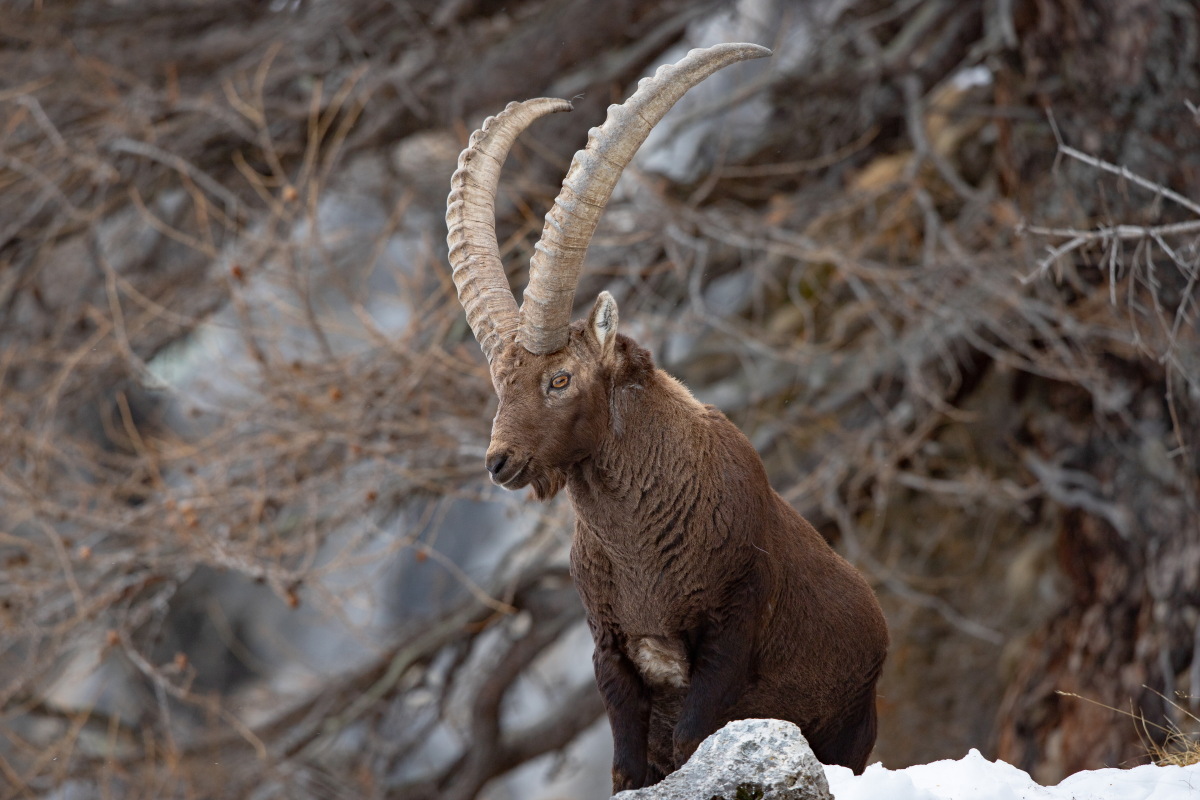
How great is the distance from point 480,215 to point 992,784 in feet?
6.69

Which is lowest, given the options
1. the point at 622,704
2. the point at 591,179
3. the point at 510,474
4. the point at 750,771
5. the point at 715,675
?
the point at 622,704

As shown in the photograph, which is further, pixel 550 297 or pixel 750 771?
pixel 550 297

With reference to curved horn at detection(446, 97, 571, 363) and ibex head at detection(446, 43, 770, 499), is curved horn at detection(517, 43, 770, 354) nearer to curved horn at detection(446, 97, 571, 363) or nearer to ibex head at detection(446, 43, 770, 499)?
ibex head at detection(446, 43, 770, 499)

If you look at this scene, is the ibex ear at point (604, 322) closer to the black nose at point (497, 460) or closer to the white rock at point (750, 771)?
the black nose at point (497, 460)

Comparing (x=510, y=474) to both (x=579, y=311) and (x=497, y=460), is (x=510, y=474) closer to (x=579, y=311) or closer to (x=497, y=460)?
(x=497, y=460)

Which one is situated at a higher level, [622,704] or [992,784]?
[622,704]

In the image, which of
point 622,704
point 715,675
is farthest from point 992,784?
point 622,704

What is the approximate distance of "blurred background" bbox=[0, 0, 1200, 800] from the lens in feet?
23.8

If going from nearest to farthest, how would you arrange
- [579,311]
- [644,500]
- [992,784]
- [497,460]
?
[497,460], [992,784], [644,500], [579,311]

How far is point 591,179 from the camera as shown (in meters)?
3.24

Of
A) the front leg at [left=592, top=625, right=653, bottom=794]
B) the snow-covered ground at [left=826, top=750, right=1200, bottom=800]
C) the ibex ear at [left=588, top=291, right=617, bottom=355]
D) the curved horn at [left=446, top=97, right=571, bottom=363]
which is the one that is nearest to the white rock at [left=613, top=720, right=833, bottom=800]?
the snow-covered ground at [left=826, top=750, right=1200, bottom=800]

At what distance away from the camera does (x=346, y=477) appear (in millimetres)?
7910

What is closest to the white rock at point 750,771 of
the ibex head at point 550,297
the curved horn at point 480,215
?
the ibex head at point 550,297

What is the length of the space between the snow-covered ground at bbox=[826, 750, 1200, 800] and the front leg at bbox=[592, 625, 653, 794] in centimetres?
51
